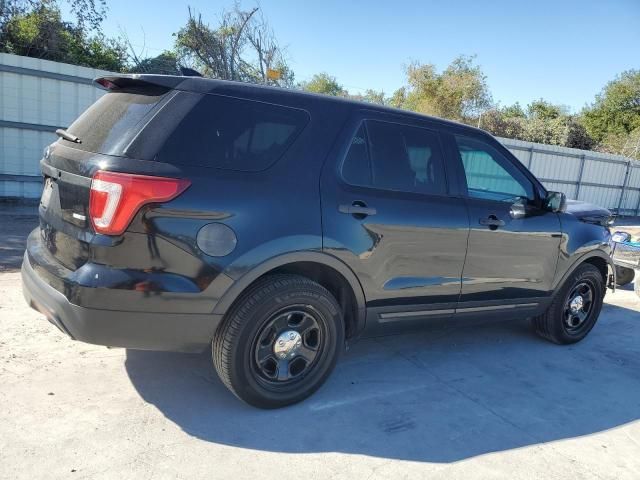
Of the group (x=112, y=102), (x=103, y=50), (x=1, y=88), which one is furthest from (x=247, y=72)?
(x=112, y=102)

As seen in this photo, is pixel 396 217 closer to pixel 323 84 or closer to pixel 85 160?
pixel 85 160

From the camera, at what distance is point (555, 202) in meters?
4.32

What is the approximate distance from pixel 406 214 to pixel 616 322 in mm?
3847

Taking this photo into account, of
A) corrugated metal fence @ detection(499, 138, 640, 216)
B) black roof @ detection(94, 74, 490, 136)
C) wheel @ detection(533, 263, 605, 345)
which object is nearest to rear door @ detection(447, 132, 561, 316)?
wheel @ detection(533, 263, 605, 345)

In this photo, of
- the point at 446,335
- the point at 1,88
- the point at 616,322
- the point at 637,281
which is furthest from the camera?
the point at 1,88

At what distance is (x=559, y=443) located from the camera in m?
3.19

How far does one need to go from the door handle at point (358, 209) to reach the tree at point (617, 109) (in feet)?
135

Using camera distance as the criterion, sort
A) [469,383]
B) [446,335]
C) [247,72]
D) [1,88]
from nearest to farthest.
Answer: [469,383], [446,335], [1,88], [247,72]

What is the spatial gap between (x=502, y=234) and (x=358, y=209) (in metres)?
1.42

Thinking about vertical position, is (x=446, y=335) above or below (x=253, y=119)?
below

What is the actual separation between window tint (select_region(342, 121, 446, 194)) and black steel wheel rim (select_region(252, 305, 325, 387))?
0.93m

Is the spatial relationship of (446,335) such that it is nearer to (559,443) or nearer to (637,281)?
(559,443)

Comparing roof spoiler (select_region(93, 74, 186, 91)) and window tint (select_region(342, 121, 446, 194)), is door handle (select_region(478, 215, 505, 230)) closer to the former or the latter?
window tint (select_region(342, 121, 446, 194))

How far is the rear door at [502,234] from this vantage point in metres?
3.96
